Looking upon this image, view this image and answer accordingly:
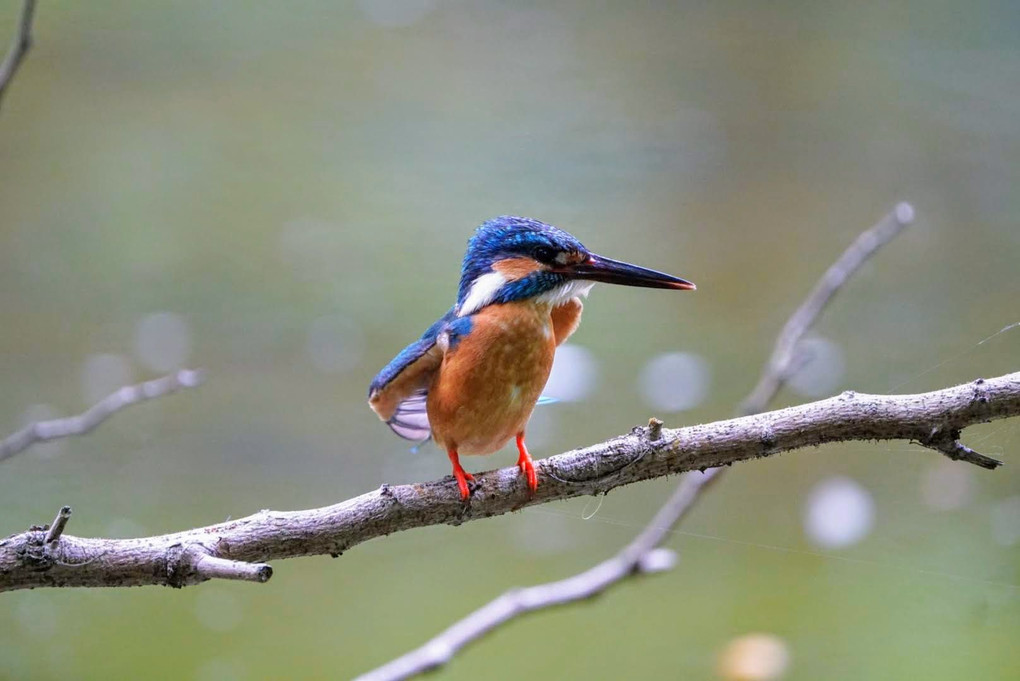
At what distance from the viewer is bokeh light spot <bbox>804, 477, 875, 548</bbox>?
7.79ft

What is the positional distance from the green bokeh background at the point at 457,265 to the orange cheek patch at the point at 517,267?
1266mm

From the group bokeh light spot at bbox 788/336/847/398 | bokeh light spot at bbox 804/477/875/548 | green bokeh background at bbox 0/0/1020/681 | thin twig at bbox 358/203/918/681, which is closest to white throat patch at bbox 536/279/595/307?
thin twig at bbox 358/203/918/681

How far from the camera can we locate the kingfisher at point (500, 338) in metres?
1.04

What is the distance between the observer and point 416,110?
261cm

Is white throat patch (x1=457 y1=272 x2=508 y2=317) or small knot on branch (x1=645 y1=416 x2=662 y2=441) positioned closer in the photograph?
small knot on branch (x1=645 y1=416 x2=662 y2=441)

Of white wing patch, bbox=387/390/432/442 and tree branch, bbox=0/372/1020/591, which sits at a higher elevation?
white wing patch, bbox=387/390/432/442

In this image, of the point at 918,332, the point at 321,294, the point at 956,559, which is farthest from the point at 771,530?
Result: the point at 321,294

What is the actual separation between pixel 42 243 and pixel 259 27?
0.83 metres

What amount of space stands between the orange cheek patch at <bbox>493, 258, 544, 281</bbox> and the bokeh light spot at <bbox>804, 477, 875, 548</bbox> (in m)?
1.62

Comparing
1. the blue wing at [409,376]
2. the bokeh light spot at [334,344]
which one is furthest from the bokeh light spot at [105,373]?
the blue wing at [409,376]

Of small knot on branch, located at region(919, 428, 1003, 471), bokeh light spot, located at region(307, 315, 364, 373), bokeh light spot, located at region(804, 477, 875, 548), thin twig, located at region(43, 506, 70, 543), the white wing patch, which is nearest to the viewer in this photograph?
thin twig, located at region(43, 506, 70, 543)

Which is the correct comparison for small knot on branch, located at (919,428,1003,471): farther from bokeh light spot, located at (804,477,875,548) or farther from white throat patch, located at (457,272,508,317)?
bokeh light spot, located at (804,477,875,548)

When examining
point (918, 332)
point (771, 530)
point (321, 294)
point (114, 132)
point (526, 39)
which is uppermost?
point (526, 39)

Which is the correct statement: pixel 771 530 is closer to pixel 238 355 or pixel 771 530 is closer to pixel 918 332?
pixel 918 332
